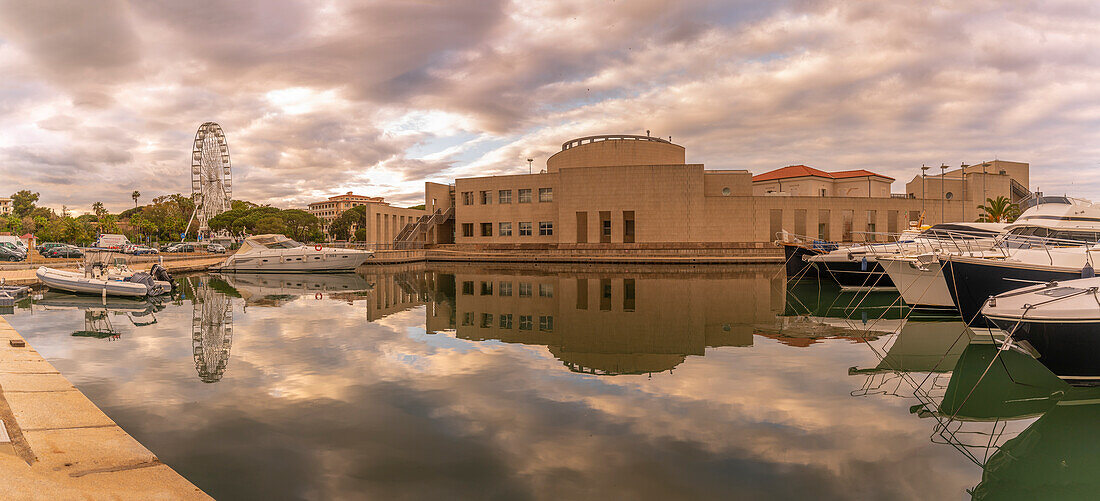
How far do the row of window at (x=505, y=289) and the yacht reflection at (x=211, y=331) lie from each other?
9.43 metres

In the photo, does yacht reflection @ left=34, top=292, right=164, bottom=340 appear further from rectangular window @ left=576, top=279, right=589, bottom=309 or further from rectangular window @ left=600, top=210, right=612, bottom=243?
rectangular window @ left=600, top=210, right=612, bottom=243

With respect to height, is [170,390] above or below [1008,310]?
below

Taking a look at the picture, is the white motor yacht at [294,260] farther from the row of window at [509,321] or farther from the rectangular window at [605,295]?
the row of window at [509,321]

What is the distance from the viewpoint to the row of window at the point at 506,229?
56938mm

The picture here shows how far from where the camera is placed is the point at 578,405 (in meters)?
7.87

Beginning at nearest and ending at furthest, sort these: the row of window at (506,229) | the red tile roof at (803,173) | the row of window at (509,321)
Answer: the row of window at (509,321) < the row of window at (506,229) < the red tile roof at (803,173)

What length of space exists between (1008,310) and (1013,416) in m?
1.82

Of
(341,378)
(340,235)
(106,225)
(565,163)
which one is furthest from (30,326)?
(340,235)

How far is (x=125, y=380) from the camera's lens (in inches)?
361

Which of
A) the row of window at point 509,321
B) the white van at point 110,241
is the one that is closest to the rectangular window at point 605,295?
the row of window at point 509,321

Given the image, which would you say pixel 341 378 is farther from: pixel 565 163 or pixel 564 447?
pixel 565 163

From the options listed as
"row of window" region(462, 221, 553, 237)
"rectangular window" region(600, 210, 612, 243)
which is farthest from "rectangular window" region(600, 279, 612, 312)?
"row of window" region(462, 221, 553, 237)

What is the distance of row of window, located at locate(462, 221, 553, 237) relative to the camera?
187 feet

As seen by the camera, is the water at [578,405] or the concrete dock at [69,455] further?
the water at [578,405]
